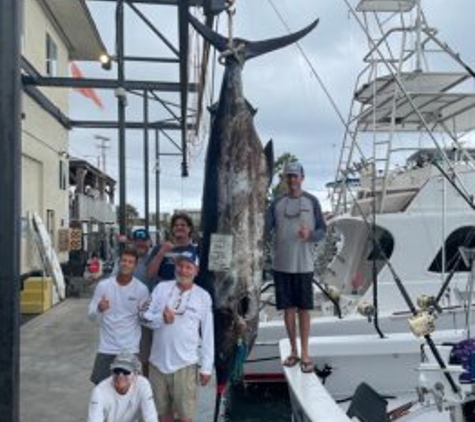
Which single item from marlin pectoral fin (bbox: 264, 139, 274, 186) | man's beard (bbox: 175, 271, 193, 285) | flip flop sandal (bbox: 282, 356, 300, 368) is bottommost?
flip flop sandal (bbox: 282, 356, 300, 368)

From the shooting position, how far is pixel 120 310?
4.08m

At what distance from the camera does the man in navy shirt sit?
412 centimetres

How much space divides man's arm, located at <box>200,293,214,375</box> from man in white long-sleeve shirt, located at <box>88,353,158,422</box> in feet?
1.04

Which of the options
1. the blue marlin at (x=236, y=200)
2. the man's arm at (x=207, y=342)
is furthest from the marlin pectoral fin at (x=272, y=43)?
the man's arm at (x=207, y=342)

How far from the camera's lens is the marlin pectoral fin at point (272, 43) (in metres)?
3.19

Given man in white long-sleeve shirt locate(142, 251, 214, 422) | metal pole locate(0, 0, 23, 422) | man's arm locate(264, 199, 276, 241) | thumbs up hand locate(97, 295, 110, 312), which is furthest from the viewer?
man's arm locate(264, 199, 276, 241)

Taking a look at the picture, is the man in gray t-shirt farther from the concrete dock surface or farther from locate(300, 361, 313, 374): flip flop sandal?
the concrete dock surface

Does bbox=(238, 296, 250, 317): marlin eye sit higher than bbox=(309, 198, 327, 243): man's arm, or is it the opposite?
bbox=(309, 198, 327, 243): man's arm

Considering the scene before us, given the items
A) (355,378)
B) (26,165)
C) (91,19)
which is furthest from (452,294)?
(91,19)

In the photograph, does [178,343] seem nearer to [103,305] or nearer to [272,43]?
[103,305]

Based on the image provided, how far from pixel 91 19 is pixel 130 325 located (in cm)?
1191

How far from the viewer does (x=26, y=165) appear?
13.5m

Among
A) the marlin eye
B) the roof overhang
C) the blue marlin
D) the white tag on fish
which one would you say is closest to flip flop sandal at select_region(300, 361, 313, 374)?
the blue marlin

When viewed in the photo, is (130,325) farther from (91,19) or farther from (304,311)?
(91,19)
